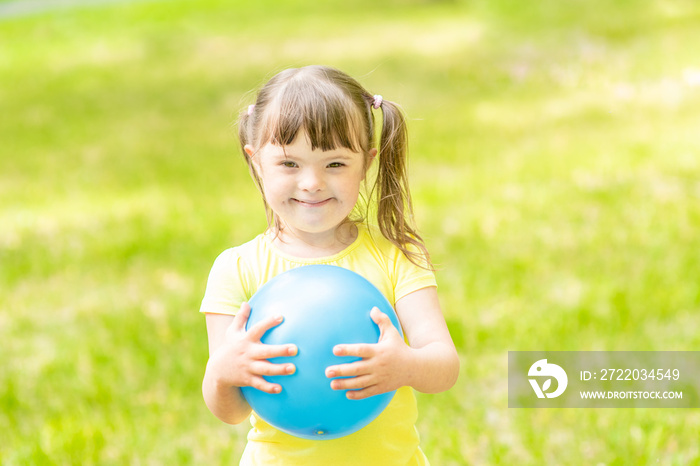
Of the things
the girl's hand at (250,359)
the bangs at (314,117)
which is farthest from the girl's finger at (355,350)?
the bangs at (314,117)

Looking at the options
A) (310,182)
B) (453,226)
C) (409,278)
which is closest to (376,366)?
(409,278)

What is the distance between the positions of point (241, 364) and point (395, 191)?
2.46 ft

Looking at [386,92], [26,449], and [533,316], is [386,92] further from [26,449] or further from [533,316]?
[26,449]

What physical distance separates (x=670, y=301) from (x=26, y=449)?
3.42 metres

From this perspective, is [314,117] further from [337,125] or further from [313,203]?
[313,203]

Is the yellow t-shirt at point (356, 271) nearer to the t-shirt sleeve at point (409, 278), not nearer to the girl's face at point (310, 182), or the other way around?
the t-shirt sleeve at point (409, 278)

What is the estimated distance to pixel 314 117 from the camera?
2203mm

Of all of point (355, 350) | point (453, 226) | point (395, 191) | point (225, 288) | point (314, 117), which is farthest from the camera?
point (453, 226)

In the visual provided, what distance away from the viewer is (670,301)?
15.6 feet

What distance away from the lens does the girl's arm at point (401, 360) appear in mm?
2059

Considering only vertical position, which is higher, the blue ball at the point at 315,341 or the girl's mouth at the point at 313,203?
the girl's mouth at the point at 313,203

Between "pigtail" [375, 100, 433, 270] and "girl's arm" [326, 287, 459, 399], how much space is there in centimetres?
18

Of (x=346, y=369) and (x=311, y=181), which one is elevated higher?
(x=311, y=181)

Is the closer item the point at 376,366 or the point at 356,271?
the point at 376,366
